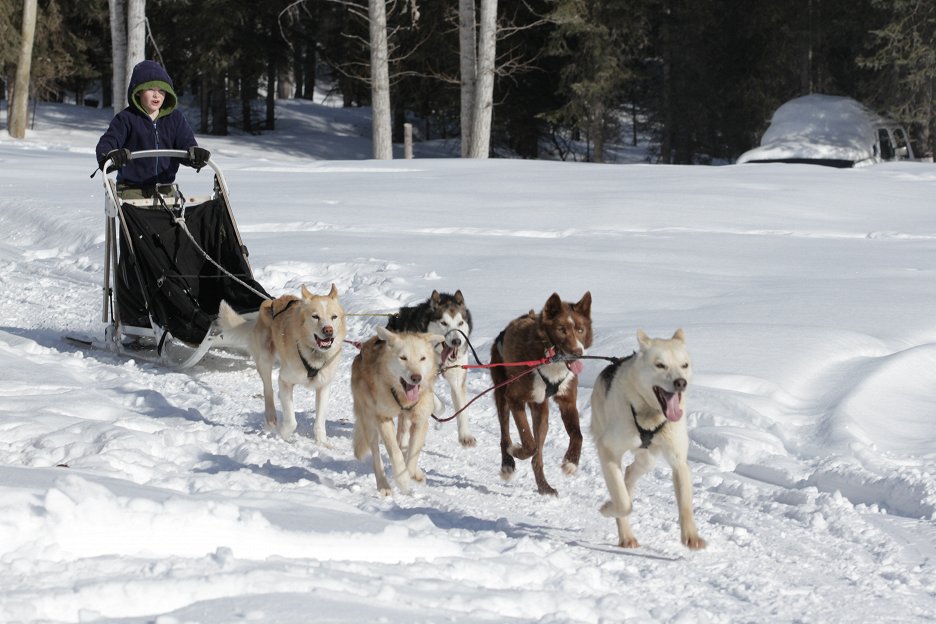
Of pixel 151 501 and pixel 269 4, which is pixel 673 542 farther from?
pixel 269 4

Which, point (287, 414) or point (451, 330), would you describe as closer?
point (287, 414)

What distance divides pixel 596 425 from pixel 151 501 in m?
1.88

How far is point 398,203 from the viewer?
15.0m

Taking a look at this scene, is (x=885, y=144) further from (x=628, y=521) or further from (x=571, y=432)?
(x=628, y=521)

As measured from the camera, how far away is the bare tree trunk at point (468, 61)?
20609mm

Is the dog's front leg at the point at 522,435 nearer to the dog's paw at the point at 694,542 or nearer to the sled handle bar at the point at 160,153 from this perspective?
the dog's paw at the point at 694,542

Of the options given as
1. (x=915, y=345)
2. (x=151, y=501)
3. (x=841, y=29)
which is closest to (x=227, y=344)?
(x=151, y=501)

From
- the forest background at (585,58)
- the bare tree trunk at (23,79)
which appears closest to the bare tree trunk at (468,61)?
the forest background at (585,58)

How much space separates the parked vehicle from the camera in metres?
22.6

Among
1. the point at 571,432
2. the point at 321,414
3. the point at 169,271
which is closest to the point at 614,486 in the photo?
the point at 571,432

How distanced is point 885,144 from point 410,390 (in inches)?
821

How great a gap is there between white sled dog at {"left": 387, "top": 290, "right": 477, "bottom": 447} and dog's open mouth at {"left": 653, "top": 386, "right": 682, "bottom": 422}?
2.12m

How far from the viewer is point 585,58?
26.7m

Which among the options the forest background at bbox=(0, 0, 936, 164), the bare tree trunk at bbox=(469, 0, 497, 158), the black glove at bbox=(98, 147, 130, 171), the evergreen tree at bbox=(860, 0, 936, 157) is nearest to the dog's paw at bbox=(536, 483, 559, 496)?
the black glove at bbox=(98, 147, 130, 171)
